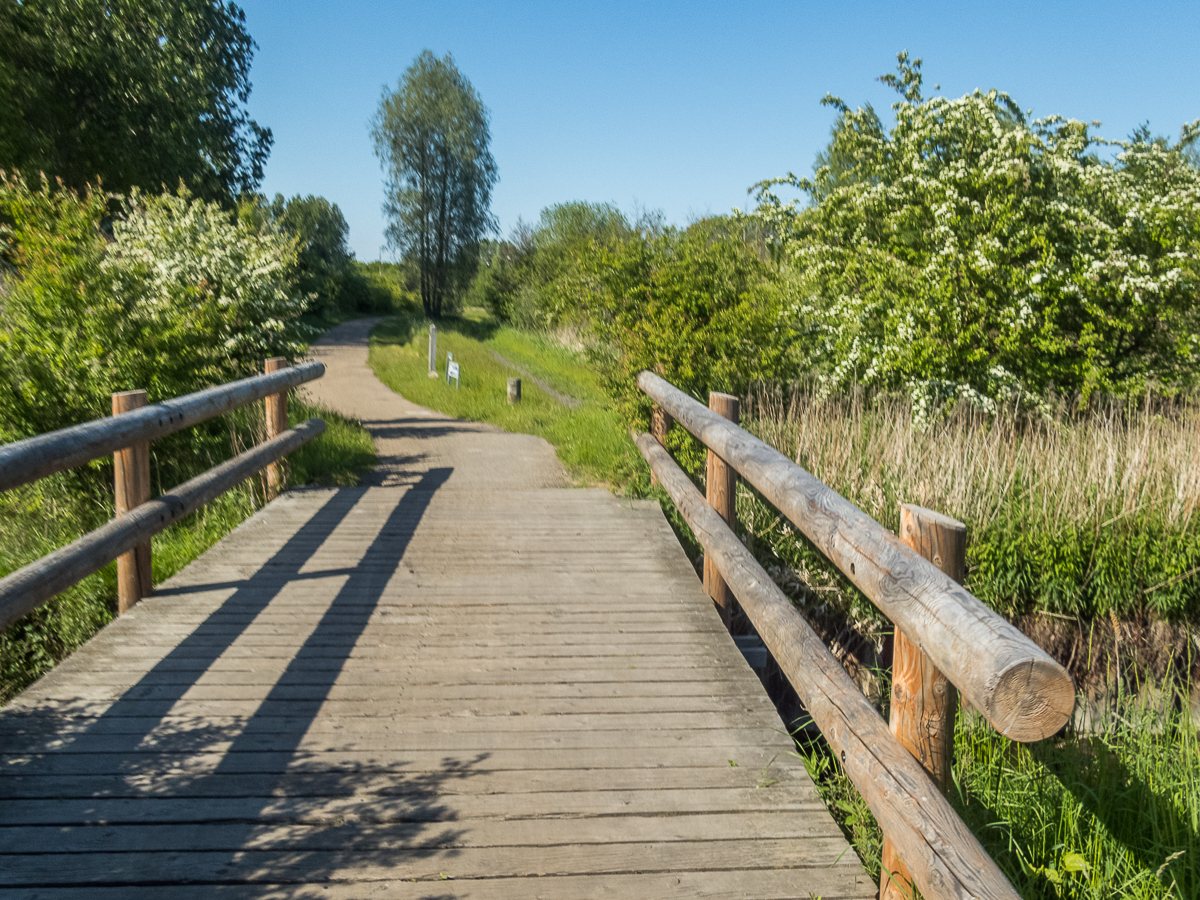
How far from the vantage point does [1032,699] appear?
168 centimetres

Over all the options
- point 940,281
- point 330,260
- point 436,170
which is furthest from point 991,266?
point 330,260

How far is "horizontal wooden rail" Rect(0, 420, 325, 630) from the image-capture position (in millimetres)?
3375

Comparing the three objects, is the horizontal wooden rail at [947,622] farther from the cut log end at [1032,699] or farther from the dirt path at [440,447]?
the dirt path at [440,447]

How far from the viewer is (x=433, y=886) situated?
8.05 ft

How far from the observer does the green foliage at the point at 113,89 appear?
75.9 ft

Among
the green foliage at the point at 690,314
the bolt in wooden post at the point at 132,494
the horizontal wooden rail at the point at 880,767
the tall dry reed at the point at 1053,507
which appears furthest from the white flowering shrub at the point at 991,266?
the bolt in wooden post at the point at 132,494

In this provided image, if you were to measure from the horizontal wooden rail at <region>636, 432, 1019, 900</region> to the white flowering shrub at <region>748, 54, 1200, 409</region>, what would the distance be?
6.46m

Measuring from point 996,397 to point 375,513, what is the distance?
6.53 m

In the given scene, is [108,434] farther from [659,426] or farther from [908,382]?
[908,382]

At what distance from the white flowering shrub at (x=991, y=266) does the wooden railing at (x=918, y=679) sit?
6.70 meters

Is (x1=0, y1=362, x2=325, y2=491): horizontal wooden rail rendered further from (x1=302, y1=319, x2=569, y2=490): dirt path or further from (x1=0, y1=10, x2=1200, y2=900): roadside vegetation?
(x1=302, y1=319, x2=569, y2=490): dirt path

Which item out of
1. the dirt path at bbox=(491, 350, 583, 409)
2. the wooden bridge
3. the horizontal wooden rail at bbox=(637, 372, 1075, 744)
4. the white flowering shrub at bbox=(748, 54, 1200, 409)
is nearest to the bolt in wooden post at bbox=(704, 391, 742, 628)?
the wooden bridge

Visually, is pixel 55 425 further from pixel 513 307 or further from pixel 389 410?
pixel 513 307

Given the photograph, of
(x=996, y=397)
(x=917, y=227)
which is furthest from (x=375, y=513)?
(x=917, y=227)
